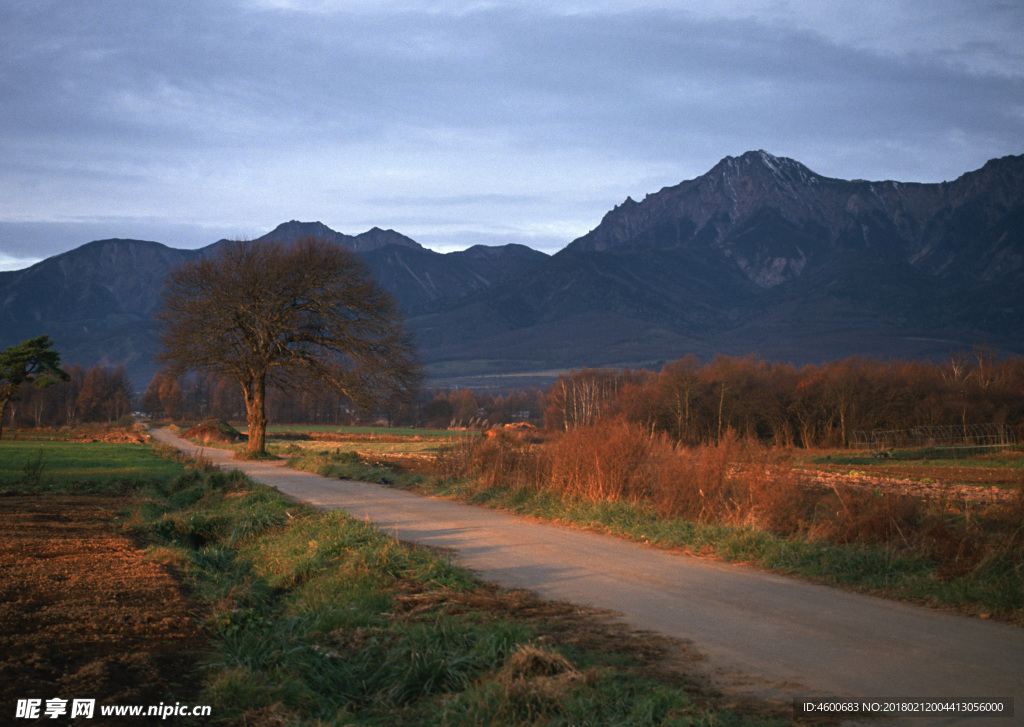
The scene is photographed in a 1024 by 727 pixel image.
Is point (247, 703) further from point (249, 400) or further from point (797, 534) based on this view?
point (249, 400)

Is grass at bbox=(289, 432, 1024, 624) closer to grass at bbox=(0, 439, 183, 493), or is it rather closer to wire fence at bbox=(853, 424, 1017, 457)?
grass at bbox=(0, 439, 183, 493)

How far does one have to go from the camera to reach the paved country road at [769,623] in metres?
6.12

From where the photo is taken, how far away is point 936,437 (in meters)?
57.1

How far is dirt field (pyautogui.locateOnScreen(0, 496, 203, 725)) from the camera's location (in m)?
5.82

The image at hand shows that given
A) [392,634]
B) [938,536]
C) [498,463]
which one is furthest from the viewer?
[498,463]

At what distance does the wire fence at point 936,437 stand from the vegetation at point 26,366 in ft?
202

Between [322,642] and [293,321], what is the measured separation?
29065 mm

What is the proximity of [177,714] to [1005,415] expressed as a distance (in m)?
67.2

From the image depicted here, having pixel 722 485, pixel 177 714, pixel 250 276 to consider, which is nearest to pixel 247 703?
pixel 177 714

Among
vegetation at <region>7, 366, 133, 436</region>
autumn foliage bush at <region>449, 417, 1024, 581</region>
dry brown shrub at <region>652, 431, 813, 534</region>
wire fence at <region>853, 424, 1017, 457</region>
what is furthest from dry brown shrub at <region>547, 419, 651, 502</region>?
vegetation at <region>7, 366, 133, 436</region>

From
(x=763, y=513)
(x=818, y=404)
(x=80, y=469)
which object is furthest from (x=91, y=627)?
(x=818, y=404)

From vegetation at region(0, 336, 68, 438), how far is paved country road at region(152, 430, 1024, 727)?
58326 millimetres

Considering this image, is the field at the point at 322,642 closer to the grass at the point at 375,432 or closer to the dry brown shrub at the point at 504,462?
the dry brown shrub at the point at 504,462

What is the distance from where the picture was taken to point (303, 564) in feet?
34.6
